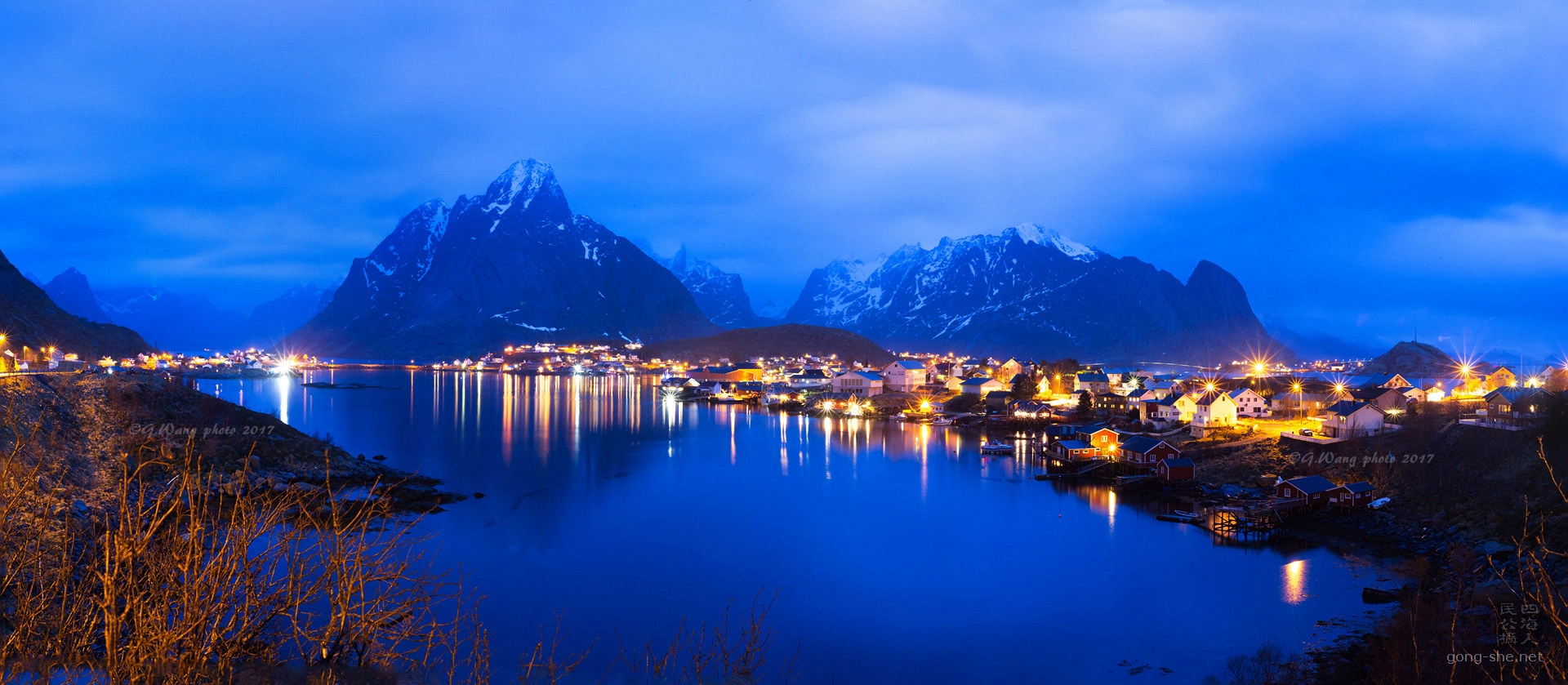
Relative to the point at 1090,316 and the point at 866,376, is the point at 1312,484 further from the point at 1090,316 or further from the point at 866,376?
the point at 1090,316

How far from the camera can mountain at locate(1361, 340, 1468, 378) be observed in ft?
203

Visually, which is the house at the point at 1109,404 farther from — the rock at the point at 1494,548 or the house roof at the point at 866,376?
the rock at the point at 1494,548

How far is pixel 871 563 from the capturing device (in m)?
18.1

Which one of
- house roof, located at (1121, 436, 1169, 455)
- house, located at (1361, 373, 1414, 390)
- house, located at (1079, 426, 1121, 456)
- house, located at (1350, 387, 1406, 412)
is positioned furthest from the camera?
house, located at (1361, 373, 1414, 390)

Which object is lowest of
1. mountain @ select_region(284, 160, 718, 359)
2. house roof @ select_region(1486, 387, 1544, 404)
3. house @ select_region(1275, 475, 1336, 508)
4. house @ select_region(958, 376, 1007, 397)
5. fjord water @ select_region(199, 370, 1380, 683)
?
fjord water @ select_region(199, 370, 1380, 683)

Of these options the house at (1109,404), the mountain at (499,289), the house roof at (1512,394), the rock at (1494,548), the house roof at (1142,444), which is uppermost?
the mountain at (499,289)

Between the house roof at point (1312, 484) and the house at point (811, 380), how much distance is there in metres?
46.6

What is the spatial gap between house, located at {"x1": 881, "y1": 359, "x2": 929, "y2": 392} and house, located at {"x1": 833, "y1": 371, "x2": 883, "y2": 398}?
160 centimetres

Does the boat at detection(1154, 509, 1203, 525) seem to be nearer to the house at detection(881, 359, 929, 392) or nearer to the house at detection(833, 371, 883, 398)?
the house at detection(833, 371, 883, 398)

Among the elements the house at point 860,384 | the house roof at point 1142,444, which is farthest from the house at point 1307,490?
the house at point 860,384

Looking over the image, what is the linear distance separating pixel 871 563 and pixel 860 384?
4398cm

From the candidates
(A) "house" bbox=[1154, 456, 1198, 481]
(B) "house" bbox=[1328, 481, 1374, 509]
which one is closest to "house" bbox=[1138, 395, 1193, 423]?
(A) "house" bbox=[1154, 456, 1198, 481]

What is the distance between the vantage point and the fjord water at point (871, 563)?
13.0m

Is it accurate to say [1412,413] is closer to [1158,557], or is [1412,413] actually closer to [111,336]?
[1158,557]
